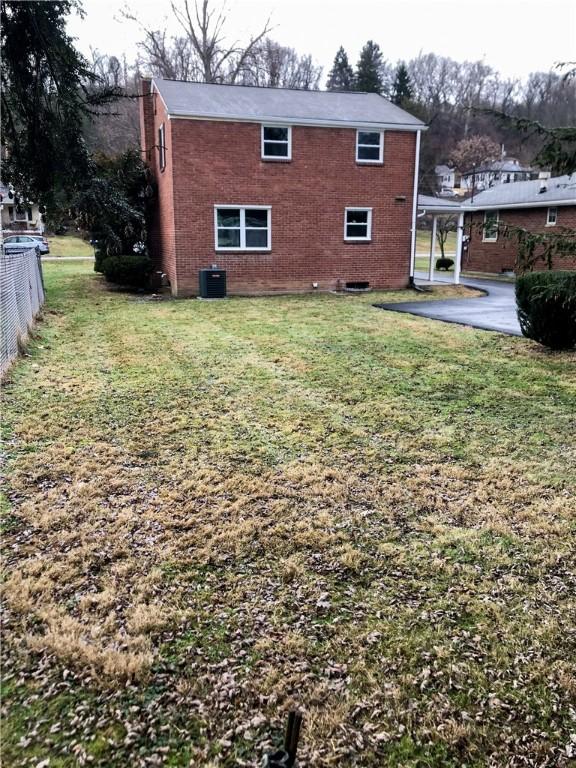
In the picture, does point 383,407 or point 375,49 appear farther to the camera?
point 375,49

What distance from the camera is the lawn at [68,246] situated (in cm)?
3709

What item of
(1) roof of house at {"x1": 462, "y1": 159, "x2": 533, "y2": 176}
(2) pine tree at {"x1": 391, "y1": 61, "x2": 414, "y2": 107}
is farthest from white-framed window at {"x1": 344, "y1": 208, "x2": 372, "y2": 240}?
(2) pine tree at {"x1": 391, "y1": 61, "x2": 414, "y2": 107}

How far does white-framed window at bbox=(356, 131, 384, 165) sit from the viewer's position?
17312 millimetres

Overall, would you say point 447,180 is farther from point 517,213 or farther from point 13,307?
point 13,307

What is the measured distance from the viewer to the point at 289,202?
665 inches

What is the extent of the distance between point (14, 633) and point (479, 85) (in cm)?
6609

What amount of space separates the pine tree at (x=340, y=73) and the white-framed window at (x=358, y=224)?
150 feet

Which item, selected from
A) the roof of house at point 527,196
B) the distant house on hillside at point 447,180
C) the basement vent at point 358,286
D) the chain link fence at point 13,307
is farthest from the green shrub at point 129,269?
the distant house on hillside at point 447,180

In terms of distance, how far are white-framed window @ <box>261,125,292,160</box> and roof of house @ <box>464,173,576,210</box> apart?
29.8 feet

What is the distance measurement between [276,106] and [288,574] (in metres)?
17.1

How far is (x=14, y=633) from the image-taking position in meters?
2.52

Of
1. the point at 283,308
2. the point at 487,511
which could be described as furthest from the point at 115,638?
the point at 283,308

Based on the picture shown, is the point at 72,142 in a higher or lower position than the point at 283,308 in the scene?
higher

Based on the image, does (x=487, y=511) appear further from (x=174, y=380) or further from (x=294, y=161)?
(x=294, y=161)
